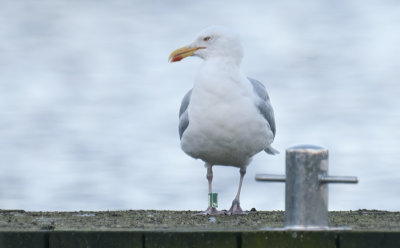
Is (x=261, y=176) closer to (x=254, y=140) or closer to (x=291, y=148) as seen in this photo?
(x=291, y=148)

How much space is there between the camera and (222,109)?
7496 millimetres

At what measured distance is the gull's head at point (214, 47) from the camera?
307 inches

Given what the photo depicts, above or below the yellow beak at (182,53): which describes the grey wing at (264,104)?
below

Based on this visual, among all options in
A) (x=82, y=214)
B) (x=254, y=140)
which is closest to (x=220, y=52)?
(x=254, y=140)

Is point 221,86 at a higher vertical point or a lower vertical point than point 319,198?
higher

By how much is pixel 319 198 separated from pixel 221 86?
9.81 feet

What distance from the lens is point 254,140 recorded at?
7703 millimetres

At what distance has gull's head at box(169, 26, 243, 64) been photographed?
25.6 feet
